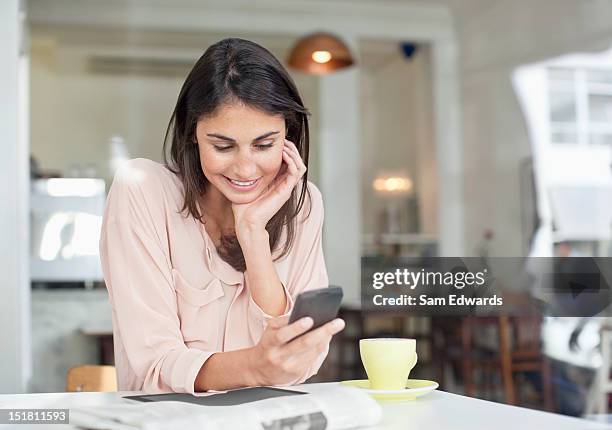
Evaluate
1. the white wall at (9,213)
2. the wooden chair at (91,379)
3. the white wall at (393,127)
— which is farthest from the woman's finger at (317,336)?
the white wall at (393,127)

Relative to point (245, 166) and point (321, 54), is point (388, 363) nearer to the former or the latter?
point (245, 166)

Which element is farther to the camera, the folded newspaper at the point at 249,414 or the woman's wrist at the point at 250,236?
the woman's wrist at the point at 250,236

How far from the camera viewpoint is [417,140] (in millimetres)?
4160

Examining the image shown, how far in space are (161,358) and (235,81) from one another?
0.83ft

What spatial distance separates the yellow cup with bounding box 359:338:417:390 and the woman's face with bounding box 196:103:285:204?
21 centimetres

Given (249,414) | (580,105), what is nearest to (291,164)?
(249,414)

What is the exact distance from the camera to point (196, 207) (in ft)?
2.59

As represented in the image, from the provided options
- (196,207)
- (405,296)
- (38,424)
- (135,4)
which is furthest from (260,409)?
(135,4)

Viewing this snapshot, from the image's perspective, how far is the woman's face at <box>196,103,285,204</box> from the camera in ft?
2.51

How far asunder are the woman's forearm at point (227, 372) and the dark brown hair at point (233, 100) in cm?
15

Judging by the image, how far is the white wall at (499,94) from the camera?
3043 millimetres

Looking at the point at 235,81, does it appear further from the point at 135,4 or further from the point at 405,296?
the point at 135,4

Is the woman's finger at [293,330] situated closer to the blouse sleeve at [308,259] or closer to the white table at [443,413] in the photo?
the white table at [443,413]

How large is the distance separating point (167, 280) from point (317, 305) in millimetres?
242
